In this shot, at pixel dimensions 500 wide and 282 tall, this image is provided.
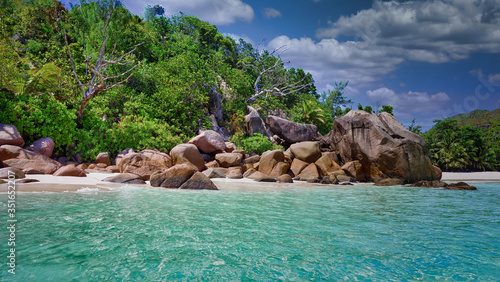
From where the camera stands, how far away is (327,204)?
739cm

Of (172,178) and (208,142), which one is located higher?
(208,142)

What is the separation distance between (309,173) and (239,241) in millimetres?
10780

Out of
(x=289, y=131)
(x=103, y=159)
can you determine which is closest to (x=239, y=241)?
(x=103, y=159)

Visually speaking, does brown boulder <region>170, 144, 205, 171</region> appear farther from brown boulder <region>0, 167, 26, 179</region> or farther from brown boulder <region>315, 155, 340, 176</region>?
brown boulder <region>315, 155, 340, 176</region>

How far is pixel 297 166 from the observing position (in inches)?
589

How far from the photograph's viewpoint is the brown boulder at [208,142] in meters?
14.7

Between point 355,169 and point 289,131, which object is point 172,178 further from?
point 289,131

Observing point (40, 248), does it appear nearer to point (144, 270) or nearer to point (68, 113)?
point (144, 270)

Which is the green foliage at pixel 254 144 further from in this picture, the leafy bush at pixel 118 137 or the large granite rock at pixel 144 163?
the large granite rock at pixel 144 163

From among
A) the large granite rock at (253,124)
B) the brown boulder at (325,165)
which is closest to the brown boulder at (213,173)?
Result: the brown boulder at (325,165)

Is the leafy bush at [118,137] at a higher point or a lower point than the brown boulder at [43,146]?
higher

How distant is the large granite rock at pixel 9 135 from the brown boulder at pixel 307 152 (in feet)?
40.5

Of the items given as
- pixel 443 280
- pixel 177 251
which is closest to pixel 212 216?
pixel 177 251

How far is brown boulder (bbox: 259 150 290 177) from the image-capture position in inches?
555
